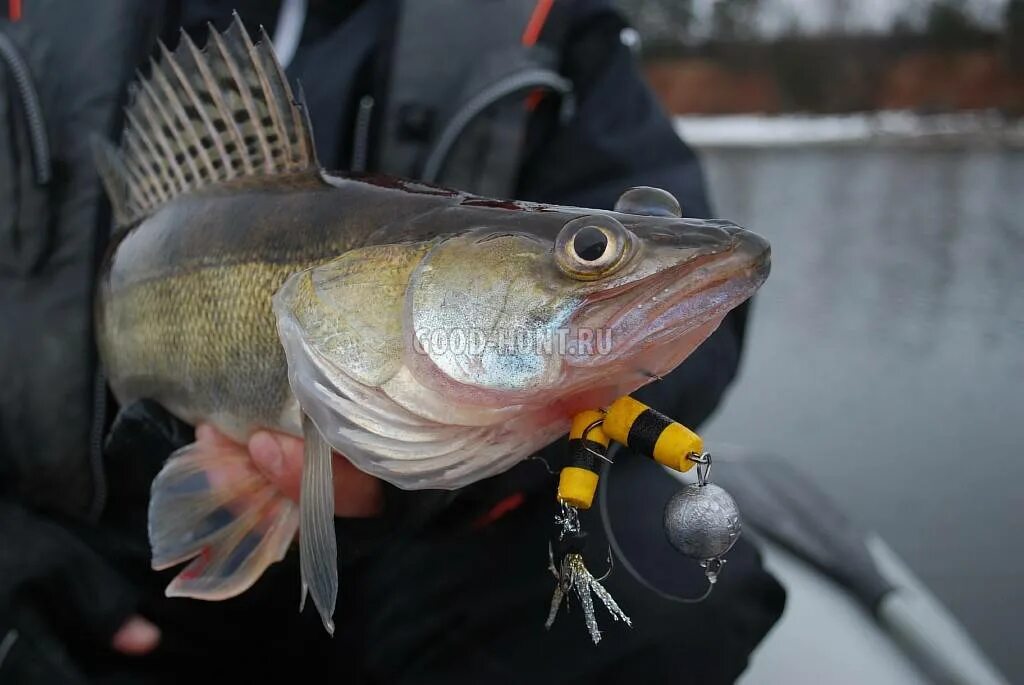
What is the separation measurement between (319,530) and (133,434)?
543mm

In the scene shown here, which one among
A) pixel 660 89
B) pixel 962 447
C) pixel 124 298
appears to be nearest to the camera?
pixel 124 298

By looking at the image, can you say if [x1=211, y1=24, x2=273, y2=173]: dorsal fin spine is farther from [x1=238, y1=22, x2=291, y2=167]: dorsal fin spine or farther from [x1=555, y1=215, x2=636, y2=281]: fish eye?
[x1=555, y1=215, x2=636, y2=281]: fish eye

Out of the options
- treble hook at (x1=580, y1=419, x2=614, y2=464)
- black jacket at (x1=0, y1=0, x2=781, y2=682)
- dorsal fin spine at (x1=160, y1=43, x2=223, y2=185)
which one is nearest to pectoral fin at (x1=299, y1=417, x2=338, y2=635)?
treble hook at (x1=580, y1=419, x2=614, y2=464)

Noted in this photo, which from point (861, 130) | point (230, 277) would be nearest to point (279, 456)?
point (230, 277)

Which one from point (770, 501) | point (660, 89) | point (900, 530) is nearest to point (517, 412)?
point (770, 501)

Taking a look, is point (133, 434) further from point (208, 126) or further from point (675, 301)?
point (675, 301)

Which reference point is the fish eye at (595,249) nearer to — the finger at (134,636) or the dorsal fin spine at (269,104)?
the dorsal fin spine at (269,104)

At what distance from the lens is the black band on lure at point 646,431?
0.80 meters

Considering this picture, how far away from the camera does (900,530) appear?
99.8 inches

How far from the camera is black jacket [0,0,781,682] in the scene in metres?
1.46

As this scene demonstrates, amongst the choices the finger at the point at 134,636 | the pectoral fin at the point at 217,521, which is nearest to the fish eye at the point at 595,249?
the pectoral fin at the point at 217,521

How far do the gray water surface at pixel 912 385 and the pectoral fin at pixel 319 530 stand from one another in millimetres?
1654

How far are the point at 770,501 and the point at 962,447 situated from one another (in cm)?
103

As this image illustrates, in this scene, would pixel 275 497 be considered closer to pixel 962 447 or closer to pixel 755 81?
pixel 962 447
